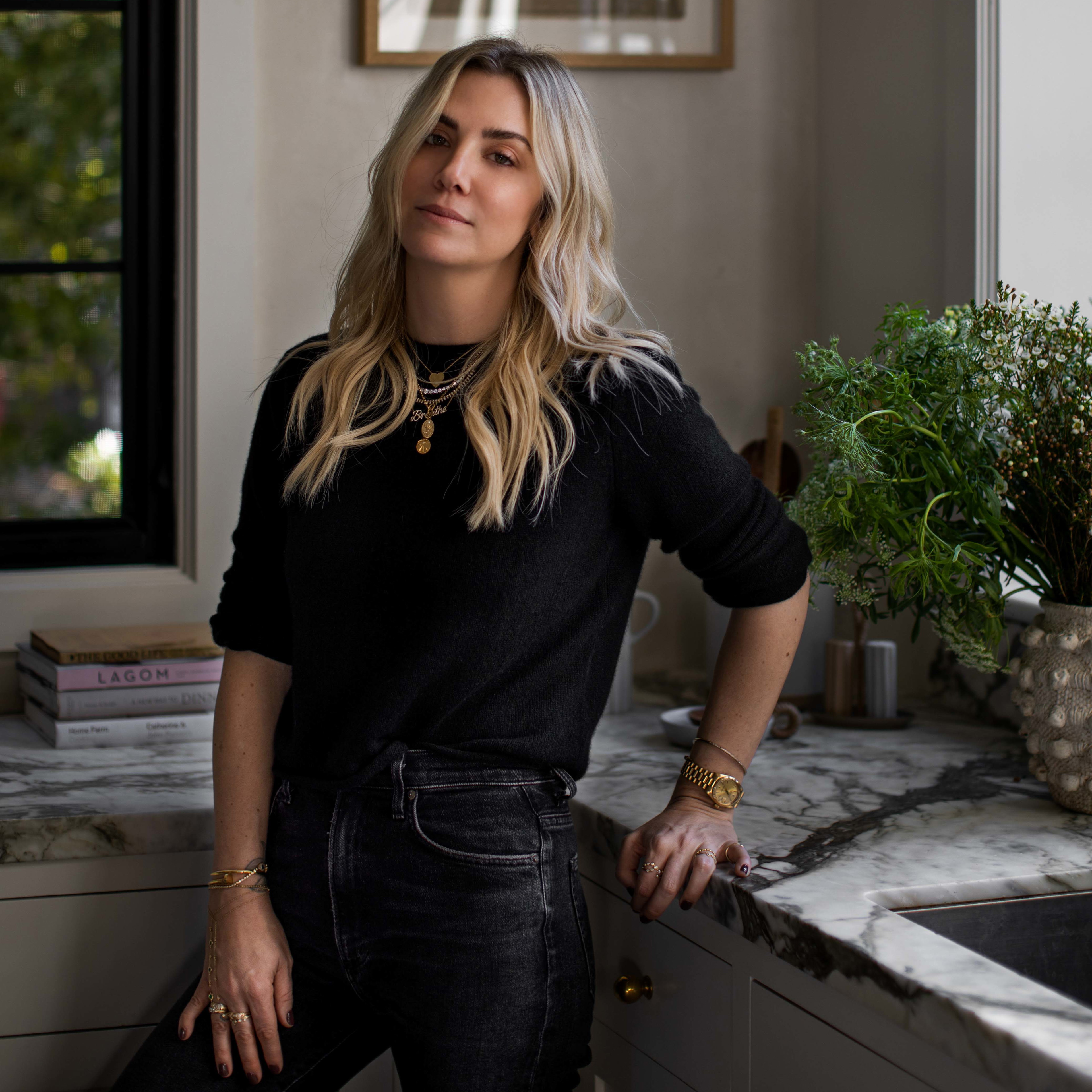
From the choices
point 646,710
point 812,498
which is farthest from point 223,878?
point 646,710

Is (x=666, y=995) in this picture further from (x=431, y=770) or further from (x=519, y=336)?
(x=519, y=336)

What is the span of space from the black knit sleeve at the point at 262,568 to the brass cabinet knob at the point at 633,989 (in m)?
0.47

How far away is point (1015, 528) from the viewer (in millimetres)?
1266

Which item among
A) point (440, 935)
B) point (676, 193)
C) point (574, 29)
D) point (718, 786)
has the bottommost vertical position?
point (440, 935)

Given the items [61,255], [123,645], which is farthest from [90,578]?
[61,255]

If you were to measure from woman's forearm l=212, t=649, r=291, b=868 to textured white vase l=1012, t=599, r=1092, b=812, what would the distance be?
770mm

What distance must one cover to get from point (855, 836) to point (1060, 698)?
0.83 feet

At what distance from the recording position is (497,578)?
3.58 ft

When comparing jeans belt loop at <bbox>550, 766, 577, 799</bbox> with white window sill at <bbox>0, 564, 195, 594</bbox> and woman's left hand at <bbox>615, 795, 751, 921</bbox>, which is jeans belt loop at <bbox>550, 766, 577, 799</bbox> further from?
white window sill at <bbox>0, 564, 195, 594</bbox>

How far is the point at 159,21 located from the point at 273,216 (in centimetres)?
33

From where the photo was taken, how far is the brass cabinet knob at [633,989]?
1195 mm

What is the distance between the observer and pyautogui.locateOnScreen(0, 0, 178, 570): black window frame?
1839mm

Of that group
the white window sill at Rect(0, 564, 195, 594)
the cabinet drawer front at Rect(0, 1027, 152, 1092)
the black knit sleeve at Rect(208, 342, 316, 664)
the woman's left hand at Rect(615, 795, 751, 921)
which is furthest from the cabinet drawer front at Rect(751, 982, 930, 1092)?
the white window sill at Rect(0, 564, 195, 594)

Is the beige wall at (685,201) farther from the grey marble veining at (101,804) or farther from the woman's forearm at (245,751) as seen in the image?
the woman's forearm at (245,751)
